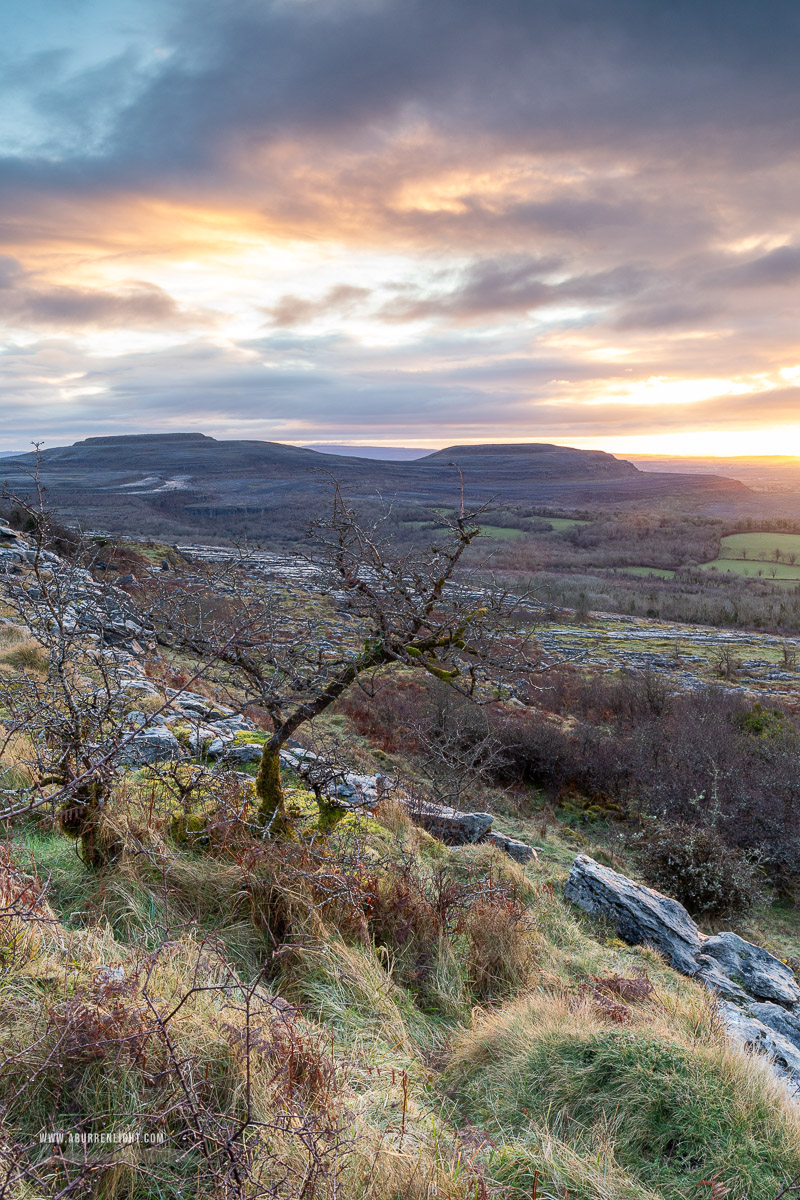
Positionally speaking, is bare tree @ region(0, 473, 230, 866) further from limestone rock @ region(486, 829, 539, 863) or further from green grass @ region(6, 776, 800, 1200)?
limestone rock @ region(486, 829, 539, 863)

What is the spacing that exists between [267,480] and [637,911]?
11790cm

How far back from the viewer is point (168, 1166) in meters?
2.04

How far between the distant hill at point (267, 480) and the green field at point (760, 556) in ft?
98.8

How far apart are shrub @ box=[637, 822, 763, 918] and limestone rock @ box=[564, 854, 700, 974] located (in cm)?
191

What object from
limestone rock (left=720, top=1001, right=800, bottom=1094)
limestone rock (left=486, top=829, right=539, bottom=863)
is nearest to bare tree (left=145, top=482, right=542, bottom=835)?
limestone rock (left=720, top=1001, right=800, bottom=1094)

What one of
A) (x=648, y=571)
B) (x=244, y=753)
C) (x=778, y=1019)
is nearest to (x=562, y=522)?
(x=648, y=571)

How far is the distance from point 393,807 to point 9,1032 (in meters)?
4.61

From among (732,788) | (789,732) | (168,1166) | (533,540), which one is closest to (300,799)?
(168,1166)

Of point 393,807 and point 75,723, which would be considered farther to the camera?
point 393,807

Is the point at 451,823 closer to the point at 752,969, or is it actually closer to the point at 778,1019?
the point at 752,969

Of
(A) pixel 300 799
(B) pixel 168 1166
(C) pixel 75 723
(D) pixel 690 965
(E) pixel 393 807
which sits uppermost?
(C) pixel 75 723

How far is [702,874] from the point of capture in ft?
26.1

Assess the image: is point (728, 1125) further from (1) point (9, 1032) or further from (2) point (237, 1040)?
(1) point (9, 1032)

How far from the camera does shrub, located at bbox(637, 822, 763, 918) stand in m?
7.95
